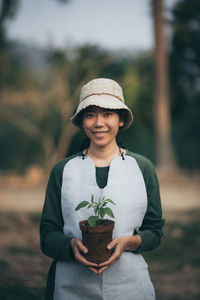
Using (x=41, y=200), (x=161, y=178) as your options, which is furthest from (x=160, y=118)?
(x=41, y=200)

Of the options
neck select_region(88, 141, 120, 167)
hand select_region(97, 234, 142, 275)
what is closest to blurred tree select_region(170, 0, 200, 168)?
neck select_region(88, 141, 120, 167)

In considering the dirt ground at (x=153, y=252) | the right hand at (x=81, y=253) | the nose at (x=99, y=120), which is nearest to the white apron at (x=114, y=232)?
the right hand at (x=81, y=253)

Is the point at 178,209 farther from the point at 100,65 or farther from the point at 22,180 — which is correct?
the point at 100,65

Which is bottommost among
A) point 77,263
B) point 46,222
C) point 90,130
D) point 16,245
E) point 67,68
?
point 16,245

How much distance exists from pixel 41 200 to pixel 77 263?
8.42 meters

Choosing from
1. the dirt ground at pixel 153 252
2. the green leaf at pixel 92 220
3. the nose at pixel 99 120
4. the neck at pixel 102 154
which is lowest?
the dirt ground at pixel 153 252

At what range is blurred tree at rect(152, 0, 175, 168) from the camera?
13422 mm

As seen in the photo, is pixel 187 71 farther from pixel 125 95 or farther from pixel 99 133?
pixel 99 133

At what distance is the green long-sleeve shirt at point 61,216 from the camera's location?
1960mm

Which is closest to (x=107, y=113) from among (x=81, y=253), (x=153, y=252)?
(x=81, y=253)

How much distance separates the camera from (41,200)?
33.6ft

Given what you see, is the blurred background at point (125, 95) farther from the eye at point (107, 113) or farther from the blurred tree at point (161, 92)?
the eye at point (107, 113)

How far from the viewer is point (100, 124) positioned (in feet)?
6.59

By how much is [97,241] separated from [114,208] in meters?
0.24
